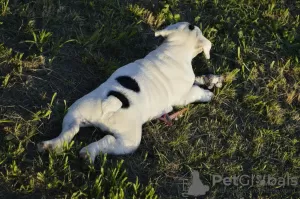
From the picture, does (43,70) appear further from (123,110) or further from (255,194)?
(255,194)

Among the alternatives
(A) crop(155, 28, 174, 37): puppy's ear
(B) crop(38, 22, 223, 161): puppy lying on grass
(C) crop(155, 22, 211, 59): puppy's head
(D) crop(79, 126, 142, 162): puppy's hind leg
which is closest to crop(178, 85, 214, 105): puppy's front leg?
(B) crop(38, 22, 223, 161): puppy lying on grass

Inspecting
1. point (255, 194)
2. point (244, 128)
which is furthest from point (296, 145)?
point (255, 194)

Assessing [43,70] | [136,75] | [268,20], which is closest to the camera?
[136,75]

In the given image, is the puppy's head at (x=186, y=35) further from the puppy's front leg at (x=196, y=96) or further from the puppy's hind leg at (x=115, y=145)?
the puppy's hind leg at (x=115, y=145)

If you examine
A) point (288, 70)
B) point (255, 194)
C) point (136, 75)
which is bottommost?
point (255, 194)

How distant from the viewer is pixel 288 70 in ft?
18.7

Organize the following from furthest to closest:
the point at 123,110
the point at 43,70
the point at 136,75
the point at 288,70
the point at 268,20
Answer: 1. the point at 268,20
2. the point at 288,70
3. the point at 43,70
4. the point at 136,75
5. the point at 123,110

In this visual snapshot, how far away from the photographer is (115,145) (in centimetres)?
396

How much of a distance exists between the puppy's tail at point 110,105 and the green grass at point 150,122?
0.32 metres

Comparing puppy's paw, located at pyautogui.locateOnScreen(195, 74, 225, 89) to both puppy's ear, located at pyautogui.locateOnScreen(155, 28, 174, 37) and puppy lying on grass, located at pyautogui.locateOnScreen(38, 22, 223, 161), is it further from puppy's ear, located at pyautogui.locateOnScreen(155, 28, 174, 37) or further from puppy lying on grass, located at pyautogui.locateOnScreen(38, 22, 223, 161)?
puppy's ear, located at pyautogui.locateOnScreen(155, 28, 174, 37)

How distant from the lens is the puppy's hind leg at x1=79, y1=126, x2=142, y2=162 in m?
3.88

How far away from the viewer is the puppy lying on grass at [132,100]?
3.97 m

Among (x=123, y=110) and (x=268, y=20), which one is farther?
(x=268, y=20)

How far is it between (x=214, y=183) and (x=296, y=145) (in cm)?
122
